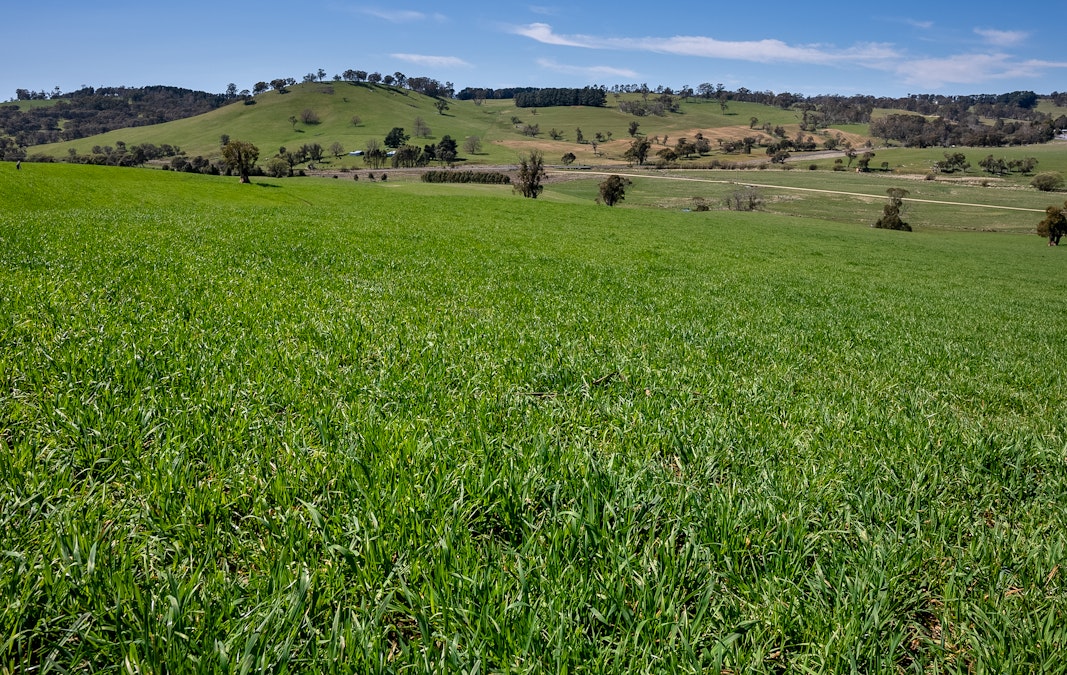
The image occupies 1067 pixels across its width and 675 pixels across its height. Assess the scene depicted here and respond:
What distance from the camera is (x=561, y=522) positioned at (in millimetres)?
3412

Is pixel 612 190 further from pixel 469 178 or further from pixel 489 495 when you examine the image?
pixel 489 495

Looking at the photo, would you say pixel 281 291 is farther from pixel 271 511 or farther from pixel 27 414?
pixel 271 511

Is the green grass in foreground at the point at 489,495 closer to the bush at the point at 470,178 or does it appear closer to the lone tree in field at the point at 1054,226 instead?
the lone tree in field at the point at 1054,226

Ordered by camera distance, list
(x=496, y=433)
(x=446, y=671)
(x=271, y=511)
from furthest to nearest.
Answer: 1. (x=496, y=433)
2. (x=271, y=511)
3. (x=446, y=671)

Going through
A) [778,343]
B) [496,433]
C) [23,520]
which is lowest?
[778,343]

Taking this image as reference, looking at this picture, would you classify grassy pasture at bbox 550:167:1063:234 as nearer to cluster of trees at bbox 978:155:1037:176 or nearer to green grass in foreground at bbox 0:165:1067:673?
cluster of trees at bbox 978:155:1037:176

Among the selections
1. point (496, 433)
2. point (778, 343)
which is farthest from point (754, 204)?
point (496, 433)

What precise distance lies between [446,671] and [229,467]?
2.38 meters

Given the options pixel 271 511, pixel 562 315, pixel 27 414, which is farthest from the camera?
pixel 562 315

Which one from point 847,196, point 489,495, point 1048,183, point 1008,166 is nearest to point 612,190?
point 847,196

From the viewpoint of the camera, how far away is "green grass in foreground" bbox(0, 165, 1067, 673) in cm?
245

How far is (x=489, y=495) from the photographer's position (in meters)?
3.58

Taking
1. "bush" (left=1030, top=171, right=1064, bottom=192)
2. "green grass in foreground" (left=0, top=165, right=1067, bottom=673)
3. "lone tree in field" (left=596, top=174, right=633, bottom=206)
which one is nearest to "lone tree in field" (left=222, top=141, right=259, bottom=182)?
"lone tree in field" (left=596, top=174, right=633, bottom=206)

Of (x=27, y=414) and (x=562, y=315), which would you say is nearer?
(x=27, y=414)
